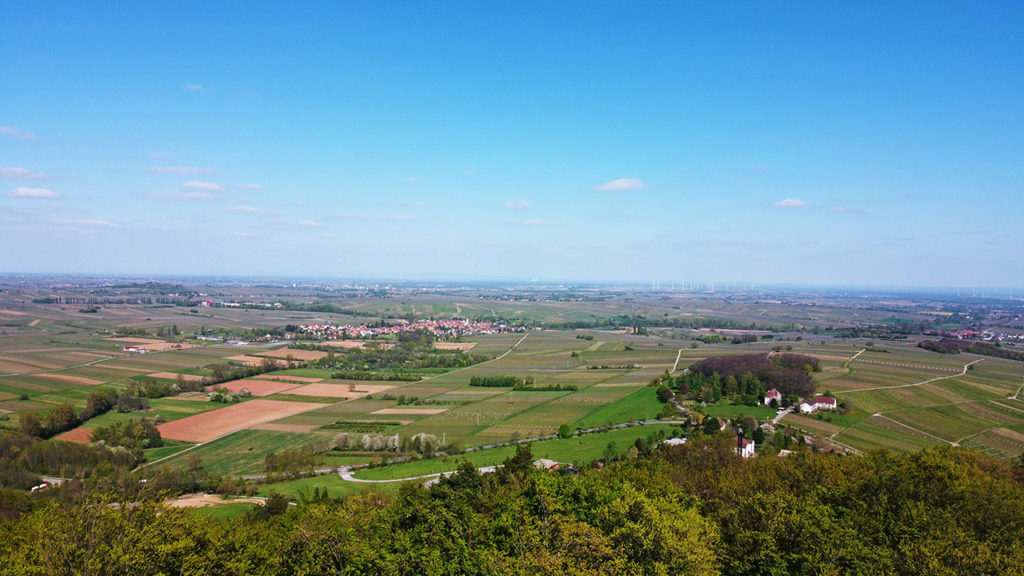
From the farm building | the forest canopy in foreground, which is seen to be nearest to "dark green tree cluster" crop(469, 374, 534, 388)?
the farm building

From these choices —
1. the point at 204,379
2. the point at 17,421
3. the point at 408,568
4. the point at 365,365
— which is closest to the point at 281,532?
the point at 408,568

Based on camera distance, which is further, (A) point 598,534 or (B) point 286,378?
(B) point 286,378

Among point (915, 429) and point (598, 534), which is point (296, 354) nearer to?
point (915, 429)

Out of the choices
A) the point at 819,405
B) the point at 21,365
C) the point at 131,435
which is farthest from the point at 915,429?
the point at 21,365

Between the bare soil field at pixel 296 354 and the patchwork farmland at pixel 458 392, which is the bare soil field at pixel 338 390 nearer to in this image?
the patchwork farmland at pixel 458 392

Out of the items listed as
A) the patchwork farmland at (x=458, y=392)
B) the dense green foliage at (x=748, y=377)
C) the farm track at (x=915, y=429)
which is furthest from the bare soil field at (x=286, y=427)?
the farm track at (x=915, y=429)

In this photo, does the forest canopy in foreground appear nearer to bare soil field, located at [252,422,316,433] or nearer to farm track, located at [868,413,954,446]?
farm track, located at [868,413,954,446]
